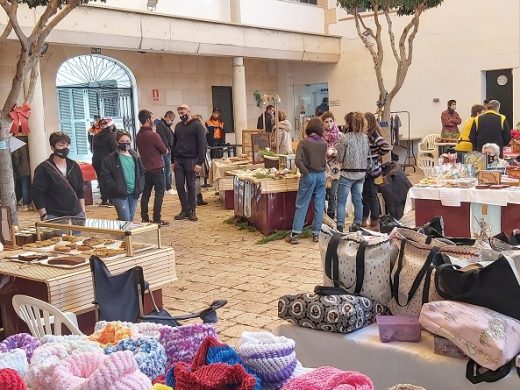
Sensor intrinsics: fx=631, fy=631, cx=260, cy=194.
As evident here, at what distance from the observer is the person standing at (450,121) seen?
1572 cm

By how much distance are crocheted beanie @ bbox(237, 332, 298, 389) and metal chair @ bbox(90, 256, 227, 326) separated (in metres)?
1.70

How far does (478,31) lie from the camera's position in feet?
52.4

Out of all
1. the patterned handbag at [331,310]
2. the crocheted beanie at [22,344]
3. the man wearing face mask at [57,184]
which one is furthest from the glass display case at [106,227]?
the crocheted beanie at [22,344]

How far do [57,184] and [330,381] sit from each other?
431 centimetres

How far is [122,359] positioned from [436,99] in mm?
16426

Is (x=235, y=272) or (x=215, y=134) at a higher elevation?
(x=215, y=134)

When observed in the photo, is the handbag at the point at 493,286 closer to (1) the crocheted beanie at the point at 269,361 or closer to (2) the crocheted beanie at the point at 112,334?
(1) the crocheted beanie at the point at 269,361

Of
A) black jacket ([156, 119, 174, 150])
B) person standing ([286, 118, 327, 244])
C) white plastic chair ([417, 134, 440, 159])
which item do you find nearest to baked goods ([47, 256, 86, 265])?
person standing ([286, 118, 327, 244])

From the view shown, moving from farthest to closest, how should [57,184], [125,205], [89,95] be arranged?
[89,95]
[125,205]
[57,184]

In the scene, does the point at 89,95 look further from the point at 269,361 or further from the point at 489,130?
the point at 269,361

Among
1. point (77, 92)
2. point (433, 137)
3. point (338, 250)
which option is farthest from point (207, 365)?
point (433, 137)

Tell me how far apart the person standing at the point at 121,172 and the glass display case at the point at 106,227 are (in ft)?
8.29

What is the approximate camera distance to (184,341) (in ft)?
6.37

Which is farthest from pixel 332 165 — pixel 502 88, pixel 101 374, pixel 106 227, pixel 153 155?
pixel 502 88
